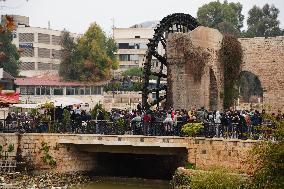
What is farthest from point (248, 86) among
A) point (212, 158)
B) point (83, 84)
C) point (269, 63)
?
point (212, 158)

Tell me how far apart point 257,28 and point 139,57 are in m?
22.2

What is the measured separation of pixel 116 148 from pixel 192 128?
4.20 m

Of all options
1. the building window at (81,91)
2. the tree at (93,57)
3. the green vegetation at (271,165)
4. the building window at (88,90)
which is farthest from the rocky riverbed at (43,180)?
the tree at (93,57)

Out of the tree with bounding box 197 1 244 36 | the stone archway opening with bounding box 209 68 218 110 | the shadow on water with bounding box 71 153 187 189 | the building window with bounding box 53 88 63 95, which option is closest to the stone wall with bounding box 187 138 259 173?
the shadow on water with bounding box 71 153 187 189

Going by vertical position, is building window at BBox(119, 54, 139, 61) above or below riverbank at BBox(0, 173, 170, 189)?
above

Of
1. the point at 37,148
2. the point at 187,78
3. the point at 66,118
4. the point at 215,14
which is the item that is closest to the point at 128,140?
the point at 66,118

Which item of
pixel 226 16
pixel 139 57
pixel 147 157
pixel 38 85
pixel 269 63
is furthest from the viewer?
pixel 139 57

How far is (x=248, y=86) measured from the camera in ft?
222

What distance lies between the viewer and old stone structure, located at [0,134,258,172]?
892 inches

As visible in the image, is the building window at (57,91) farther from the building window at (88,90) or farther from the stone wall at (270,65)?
the stone wall at (270,65)

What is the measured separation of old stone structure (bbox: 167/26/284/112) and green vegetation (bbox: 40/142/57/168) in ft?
25.8

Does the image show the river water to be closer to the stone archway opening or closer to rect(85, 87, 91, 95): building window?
the stone archway opening

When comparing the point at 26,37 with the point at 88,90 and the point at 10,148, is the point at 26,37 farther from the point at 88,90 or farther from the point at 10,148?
the point at 10,148

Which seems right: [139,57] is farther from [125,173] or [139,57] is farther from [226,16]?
[125,173]
